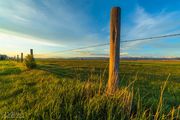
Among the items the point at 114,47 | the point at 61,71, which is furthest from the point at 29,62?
the point at 114,47

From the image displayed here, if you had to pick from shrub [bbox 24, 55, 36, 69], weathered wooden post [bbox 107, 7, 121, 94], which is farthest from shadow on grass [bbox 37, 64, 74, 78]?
weathered wooden post [bbox 107, 7, 121, 94]

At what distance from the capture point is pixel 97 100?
3.49 m

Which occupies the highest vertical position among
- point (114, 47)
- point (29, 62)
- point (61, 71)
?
point (114, 47)

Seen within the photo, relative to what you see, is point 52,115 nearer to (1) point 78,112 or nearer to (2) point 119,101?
(1) point 78,112

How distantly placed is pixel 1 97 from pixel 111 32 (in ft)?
14.4

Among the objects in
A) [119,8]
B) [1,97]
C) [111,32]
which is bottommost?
[1,97]

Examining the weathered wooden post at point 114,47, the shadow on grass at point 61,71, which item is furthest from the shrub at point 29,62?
the weathered wooden post at point 114,47

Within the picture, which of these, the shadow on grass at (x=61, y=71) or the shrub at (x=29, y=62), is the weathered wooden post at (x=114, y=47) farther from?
the shrub at (x=29, y=62)

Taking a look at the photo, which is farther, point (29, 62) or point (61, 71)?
point (29, 62)

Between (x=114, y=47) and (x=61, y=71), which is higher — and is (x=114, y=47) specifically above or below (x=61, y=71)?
above

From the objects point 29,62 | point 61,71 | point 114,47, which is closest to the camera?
point 114,47

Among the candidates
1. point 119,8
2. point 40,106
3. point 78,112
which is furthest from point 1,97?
point 119,8

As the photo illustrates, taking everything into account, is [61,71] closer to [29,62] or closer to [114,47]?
[29,62]

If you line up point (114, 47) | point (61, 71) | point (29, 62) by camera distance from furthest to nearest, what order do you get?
1. point (29, 62)
2. point (61, 71)
3. point (114, 47)
